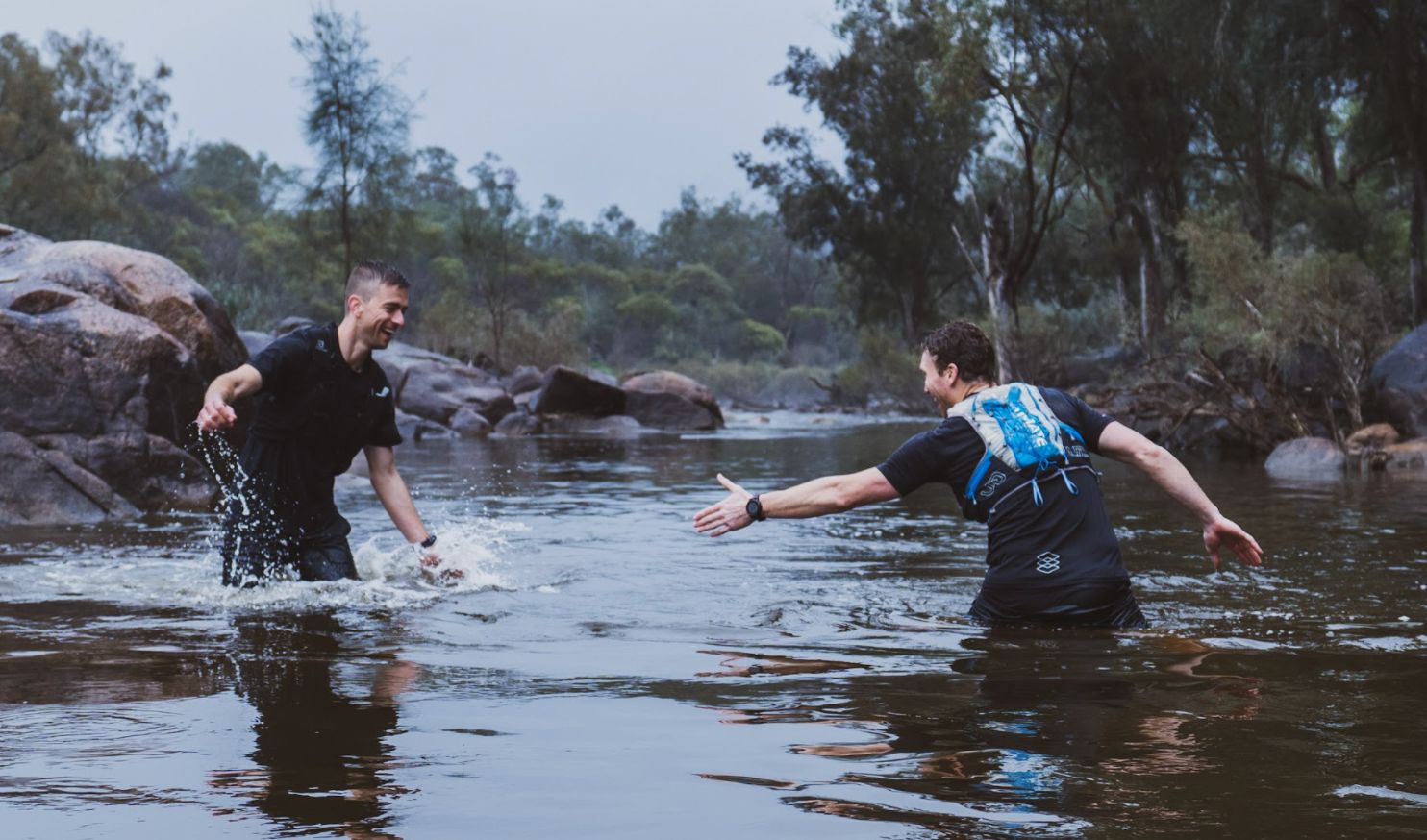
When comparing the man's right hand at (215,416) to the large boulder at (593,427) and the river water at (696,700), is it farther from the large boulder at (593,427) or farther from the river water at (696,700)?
the large boulder at (593,427)

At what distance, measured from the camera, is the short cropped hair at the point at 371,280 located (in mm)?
6426

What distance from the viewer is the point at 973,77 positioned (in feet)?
104

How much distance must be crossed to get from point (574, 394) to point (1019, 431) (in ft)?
87.7

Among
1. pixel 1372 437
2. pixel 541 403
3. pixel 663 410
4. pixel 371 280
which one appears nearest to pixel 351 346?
pixel 371 280

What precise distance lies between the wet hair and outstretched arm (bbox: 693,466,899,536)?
1.74ft

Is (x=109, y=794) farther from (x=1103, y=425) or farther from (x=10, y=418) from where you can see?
(x=10, y=418)

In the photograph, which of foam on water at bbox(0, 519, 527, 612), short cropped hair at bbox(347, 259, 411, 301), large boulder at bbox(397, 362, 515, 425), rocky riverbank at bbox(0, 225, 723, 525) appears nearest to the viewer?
short cropped hair at bbox(347, 259, 411, 301)

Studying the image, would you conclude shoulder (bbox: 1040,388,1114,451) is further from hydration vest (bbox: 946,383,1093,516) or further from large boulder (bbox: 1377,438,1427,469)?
large boulder (bbox: 1377,438,1427,469)

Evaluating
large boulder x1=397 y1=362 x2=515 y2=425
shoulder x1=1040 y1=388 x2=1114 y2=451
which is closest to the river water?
shoulder x1=1040 y1=388 x2=1114 y2=451

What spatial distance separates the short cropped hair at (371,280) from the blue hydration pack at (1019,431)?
257cm

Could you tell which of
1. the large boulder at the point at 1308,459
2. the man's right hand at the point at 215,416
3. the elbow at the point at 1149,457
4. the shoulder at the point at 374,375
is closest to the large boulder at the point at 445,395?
the large boulder at the point at 1308,459

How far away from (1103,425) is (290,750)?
336 centimetres

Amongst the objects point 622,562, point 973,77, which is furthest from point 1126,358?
point 622,562

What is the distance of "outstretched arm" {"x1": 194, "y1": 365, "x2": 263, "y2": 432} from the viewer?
557 centimetres
